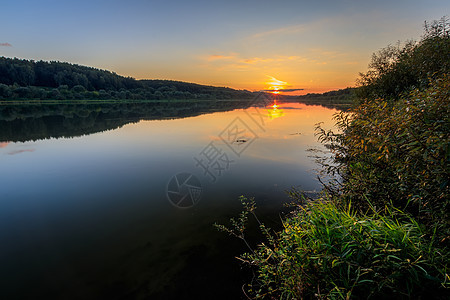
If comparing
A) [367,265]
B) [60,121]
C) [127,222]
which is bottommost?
[60,121]

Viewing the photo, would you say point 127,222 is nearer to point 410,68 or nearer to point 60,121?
point 410,68

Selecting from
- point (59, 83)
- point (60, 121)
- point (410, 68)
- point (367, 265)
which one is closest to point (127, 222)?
point (367, 265)

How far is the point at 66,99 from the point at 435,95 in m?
141

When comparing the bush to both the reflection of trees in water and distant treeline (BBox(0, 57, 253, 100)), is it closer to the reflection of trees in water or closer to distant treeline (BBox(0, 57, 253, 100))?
the reflection of trees in water

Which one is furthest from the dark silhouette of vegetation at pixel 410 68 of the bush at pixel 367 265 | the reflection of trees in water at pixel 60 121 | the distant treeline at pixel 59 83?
the distant treeline at pixel 59 83

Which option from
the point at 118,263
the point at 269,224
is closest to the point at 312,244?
the point at 269,224

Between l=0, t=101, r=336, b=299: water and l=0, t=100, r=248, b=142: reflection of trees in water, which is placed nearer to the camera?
l=0, t=101, r=336, b=299: water

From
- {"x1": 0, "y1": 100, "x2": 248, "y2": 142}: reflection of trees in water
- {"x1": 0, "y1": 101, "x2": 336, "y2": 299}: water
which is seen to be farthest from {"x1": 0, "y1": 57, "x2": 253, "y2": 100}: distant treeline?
{"x1": 0, "y1": 101, "x2": 336, "y2": 299}: water

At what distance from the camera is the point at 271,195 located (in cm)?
972

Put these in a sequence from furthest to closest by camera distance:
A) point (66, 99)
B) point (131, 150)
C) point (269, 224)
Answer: point (66, 99) < point (131, 150) < point (269, 224)

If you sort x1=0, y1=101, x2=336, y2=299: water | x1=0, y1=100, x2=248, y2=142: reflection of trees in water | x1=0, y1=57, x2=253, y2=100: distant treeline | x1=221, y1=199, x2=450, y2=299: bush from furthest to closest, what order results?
1. x1=0, y1=57, x2=253, y2=100: distant treeline
2. x1=0, y1=100, x2=248, y2=142: reflection of trees in water
3. x1=0, y1=101, x2=336, y2=299: water
4. x1=221, y1=199, x2=450, y2=299: bush

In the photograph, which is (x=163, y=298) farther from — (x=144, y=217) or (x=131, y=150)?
(x=131, y=150)

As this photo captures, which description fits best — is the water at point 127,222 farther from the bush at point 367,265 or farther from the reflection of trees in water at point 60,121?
the reflection of trees in water at point 60,121

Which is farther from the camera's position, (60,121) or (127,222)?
(60,121)
